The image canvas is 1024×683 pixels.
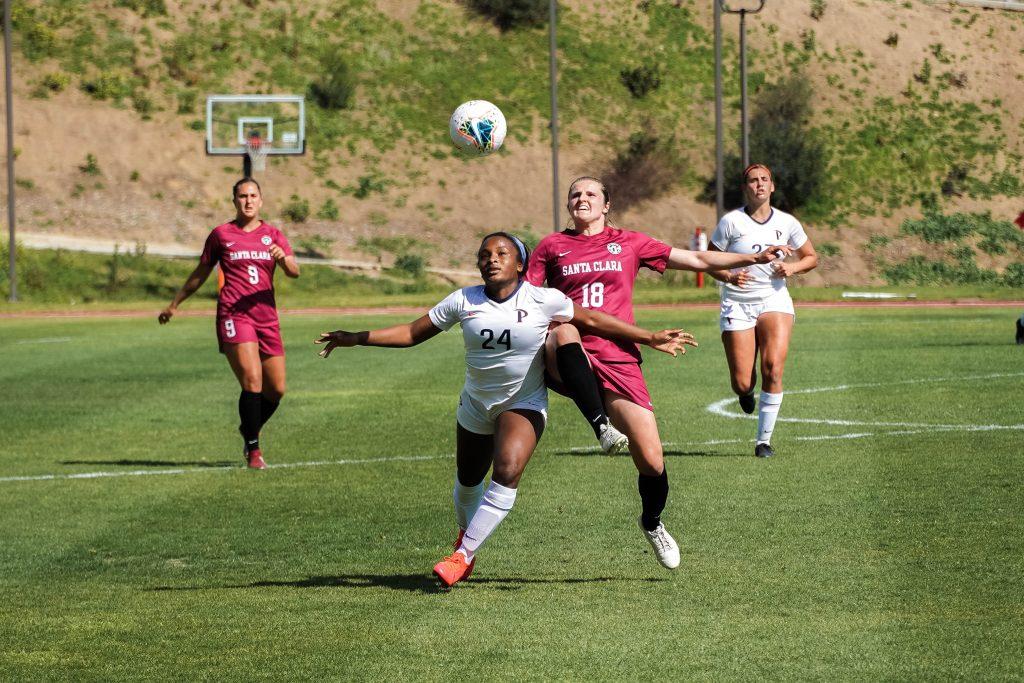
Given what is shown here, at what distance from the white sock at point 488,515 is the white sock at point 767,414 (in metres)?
5.33

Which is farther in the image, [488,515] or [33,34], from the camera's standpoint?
[33,34]

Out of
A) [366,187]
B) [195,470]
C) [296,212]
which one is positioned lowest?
[195,470]

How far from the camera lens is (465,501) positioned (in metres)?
9.26

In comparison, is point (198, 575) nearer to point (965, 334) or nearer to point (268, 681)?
point (268, 681)

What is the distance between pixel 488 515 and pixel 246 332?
19.5 feet

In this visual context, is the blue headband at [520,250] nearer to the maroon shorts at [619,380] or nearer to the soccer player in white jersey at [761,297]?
the maroon shorts at [619,380]

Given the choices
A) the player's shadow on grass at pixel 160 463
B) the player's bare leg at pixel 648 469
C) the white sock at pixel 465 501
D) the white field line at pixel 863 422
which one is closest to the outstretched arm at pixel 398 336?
the white sock at pixel 465 501

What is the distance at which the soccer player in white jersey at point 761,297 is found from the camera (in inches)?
529

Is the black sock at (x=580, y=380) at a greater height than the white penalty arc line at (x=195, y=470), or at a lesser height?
greater

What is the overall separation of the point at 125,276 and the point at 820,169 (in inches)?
1443

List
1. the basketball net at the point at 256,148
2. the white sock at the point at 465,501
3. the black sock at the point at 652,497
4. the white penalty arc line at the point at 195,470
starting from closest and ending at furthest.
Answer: the black sock at the point at 652,497
the white sock at the point at 465,501
the white penalty arc line at the point at 195,470
the basketball net at the point at 256,148

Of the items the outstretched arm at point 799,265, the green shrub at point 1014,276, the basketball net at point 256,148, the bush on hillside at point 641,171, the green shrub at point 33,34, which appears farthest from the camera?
the green shrub at point 33,34

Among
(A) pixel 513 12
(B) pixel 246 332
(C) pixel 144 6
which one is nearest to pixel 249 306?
(B) pixel 246 332

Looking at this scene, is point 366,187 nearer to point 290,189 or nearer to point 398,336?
point 290,189
